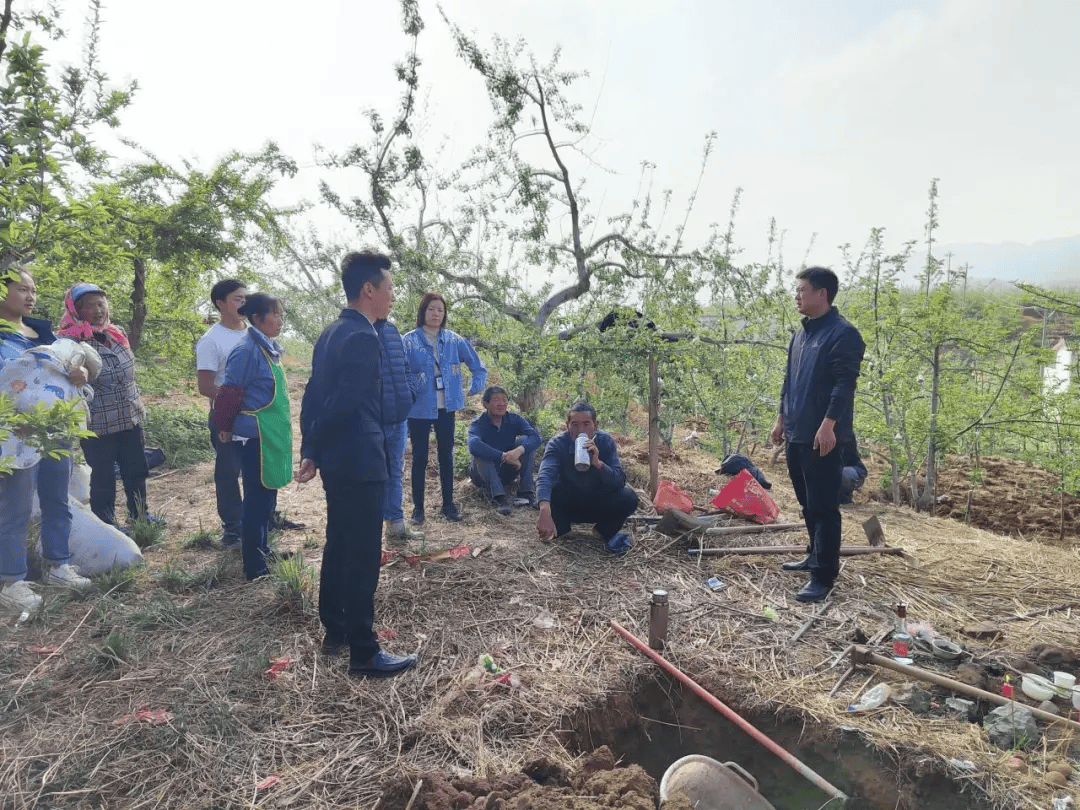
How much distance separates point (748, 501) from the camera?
4.88 meters

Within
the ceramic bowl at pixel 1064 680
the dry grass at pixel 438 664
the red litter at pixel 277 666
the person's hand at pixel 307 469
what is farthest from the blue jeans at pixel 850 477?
the red litter at pixel 277 666

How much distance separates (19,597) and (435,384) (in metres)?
2.79

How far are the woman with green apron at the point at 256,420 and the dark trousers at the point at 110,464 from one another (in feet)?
4.13

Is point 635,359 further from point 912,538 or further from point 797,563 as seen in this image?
point 912,538

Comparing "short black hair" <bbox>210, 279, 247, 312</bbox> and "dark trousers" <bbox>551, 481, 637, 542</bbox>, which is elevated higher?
"short black hair" <bbox>210, 279, 247, 312</bbox>

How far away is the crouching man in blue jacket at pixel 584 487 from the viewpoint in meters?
4.09

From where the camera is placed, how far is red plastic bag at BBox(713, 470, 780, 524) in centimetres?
486

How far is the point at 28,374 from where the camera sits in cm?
318

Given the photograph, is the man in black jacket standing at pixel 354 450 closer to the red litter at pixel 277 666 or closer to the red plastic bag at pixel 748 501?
the red litter at pixel 277 666

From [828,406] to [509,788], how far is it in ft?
8.86

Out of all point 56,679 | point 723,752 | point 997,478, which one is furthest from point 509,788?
point 997,478

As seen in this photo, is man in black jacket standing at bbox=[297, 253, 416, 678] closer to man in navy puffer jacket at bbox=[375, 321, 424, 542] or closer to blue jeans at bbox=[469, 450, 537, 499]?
man in navy puffer jacket at bbox=[375, 321, 424, 542]

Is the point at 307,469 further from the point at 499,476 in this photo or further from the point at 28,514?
the point at 499,476

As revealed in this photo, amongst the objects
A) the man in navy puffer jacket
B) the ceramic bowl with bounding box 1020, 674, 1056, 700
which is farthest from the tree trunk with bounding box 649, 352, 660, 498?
the ceramic bowl with bounding box 1020, 674, 1056, 700
